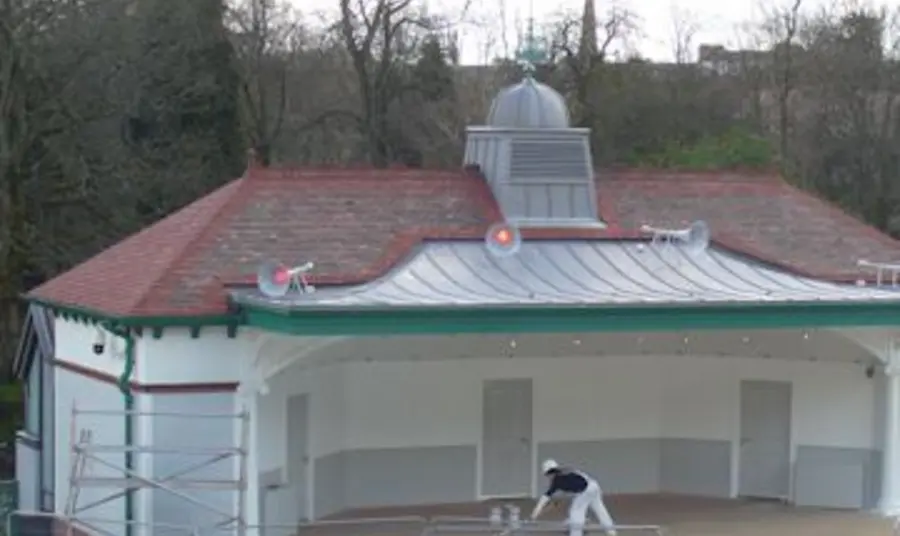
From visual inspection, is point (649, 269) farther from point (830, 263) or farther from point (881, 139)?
point (881, 139)

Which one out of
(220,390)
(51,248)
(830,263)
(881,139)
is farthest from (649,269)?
(881,139)

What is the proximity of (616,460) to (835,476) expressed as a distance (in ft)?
9.93

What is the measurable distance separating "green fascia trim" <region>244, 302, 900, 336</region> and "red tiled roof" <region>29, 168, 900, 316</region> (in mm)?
1420

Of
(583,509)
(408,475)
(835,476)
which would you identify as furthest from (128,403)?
(835,476)

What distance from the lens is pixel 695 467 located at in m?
23.8

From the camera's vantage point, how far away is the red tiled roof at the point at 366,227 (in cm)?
2014

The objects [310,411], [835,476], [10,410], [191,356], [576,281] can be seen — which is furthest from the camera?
[10,410]

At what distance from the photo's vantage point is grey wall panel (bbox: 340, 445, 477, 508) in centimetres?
2219

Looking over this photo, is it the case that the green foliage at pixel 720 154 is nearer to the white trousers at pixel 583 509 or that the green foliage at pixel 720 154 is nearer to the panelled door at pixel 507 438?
the panelled door at pixel 507 438

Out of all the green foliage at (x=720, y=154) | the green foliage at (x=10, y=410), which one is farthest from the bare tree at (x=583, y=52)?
the green foliage at (x=10, y=410)

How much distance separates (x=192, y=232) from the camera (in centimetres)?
2141

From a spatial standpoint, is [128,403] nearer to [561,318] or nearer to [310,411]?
[310,411]

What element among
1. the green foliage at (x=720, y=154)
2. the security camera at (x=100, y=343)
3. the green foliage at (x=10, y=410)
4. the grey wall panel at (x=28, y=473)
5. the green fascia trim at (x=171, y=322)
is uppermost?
the green foliage at (x=720, y=154)

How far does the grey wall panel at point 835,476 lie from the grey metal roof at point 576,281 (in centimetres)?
→ 263
